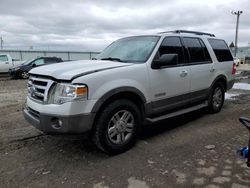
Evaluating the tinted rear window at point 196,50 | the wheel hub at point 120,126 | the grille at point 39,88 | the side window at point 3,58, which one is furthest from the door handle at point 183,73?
the side window at point 3,58

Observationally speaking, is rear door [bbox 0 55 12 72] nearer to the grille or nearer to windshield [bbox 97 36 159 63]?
windshield [bbox 97 36 159 63]

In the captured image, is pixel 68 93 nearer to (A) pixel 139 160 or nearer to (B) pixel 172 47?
(A) pixel 139 160

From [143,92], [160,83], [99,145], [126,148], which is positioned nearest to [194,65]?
[160,83]

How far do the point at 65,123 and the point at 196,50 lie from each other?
3462 mm

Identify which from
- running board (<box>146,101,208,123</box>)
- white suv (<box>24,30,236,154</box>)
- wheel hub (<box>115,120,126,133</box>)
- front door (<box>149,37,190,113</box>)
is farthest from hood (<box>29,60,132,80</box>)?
running board (<box>146,101,208,123</box>)

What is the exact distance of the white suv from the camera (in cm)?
383

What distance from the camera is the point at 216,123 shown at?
5961mm

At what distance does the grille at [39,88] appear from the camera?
3.97 metres

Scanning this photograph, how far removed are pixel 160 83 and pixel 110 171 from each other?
6.05ft

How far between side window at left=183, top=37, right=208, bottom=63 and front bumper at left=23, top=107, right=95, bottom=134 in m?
2.85

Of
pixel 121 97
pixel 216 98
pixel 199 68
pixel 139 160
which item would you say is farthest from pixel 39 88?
pixel 216 98

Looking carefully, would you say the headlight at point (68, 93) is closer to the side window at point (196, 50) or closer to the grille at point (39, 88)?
the grille at point (39, 88)

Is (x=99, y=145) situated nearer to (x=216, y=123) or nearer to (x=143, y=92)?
(x=143, y=92)

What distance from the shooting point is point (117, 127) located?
426cm
